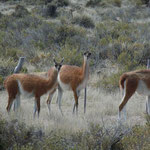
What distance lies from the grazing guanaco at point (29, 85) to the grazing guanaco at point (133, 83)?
1676 mm

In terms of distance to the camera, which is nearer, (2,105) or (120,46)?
(2,105)

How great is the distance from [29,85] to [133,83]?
8.35 ft

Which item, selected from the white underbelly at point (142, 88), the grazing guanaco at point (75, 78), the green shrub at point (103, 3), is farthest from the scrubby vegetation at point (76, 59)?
the green shrub at point (103, 3)

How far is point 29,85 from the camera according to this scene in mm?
7363

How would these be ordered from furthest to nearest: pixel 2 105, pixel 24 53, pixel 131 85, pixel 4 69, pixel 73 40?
pixel 73 40 → pixel 24 53 → pixel 4 69 → pixel 2 105 → pixel 131 85

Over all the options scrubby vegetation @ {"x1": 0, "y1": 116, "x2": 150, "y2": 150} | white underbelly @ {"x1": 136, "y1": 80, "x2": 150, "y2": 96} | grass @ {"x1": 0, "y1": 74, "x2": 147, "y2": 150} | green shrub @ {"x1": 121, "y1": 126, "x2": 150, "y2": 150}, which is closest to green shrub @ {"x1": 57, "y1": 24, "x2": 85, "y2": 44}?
grass @ {"x1": 0, "y1": 74, "x2": 147, "y2": 150}

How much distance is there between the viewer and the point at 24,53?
1448 centimetres

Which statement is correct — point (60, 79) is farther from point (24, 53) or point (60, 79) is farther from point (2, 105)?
point (24, 53)

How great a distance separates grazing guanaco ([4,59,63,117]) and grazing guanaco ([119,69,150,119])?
168 centimetres

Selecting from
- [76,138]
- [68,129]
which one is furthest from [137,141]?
[68,129]

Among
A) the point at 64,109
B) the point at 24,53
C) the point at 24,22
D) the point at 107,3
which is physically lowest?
the point at 64,109

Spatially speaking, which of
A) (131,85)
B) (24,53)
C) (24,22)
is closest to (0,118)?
(131,85)

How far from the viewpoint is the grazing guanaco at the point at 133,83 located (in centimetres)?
752

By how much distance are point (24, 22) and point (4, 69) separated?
419 inches
